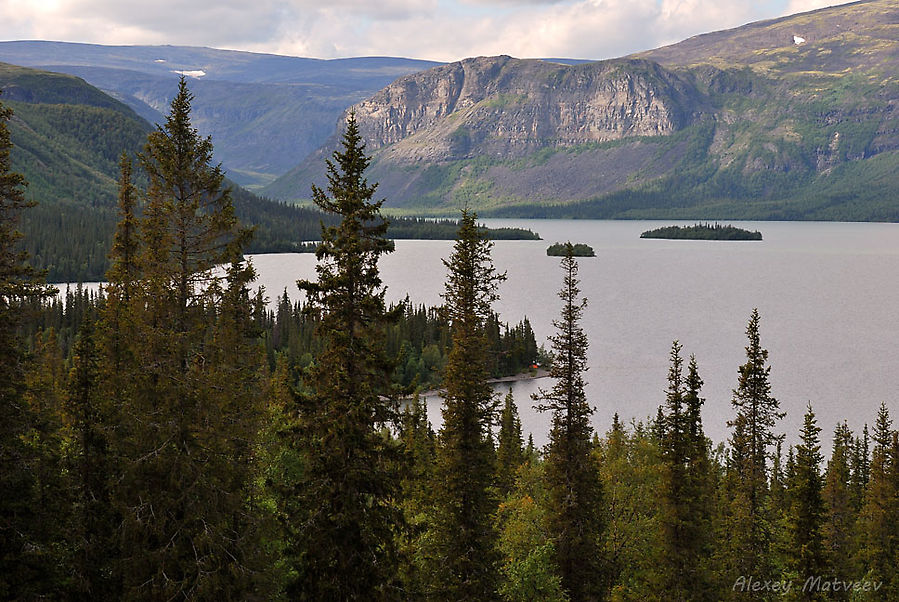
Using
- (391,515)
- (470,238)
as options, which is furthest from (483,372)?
(391,515)

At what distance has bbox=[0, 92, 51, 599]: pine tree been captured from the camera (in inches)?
1063

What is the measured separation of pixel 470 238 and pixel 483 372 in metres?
7.17

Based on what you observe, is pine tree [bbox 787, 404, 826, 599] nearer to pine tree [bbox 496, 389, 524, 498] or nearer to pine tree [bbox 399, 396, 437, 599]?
pine tree [bbox 399, 396, 437, 599]

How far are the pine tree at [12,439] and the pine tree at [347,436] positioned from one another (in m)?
8.44

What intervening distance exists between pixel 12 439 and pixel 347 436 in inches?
436

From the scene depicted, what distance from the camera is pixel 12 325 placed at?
2883 centimetres

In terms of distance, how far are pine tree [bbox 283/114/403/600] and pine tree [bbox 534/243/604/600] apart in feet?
51.8

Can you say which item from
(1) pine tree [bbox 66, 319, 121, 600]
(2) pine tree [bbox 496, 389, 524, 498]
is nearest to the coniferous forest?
(1) pine tree [bbox 66, 319, 121, 600]

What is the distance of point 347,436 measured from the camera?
27797mm

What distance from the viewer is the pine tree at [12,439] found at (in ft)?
88.6

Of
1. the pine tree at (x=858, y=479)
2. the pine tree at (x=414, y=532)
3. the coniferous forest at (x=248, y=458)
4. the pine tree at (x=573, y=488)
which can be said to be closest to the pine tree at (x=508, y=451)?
the pine tree at (x=414, y=532)

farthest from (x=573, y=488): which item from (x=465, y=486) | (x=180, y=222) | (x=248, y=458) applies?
(x=180, y=222)

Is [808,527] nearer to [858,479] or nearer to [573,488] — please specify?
[573,488]

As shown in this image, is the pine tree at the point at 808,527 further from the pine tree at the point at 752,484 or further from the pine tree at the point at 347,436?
the pine tree at the point at 347,436
